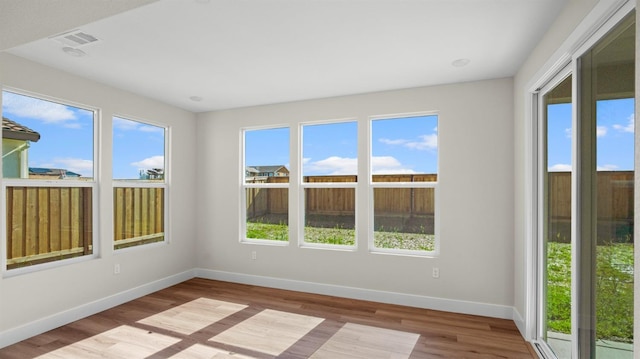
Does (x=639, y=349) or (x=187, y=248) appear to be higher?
(x=639, y=349)

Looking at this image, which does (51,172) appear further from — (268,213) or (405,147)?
(405,147)

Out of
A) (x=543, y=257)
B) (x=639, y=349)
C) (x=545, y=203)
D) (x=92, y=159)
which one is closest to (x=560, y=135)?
(x=545, y=203)

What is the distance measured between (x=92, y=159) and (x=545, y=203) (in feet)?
14.6

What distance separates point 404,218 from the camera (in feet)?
12.7

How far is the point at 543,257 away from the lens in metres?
2.63

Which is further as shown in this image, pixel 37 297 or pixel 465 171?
pixel 465 171

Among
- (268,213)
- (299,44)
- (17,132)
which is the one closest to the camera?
(299,44)

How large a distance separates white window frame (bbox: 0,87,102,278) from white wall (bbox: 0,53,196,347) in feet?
0.13

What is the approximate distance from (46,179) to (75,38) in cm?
151

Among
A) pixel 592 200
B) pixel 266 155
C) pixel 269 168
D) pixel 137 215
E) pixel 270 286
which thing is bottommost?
pixel 270 286

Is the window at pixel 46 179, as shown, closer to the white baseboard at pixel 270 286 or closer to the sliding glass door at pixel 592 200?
the white baseboard at pixel 270 286

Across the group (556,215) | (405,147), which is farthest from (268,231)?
(556,215)

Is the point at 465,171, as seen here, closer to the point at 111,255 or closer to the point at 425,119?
the point at 425,119

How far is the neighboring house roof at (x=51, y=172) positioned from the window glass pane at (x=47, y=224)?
5.4 inches
